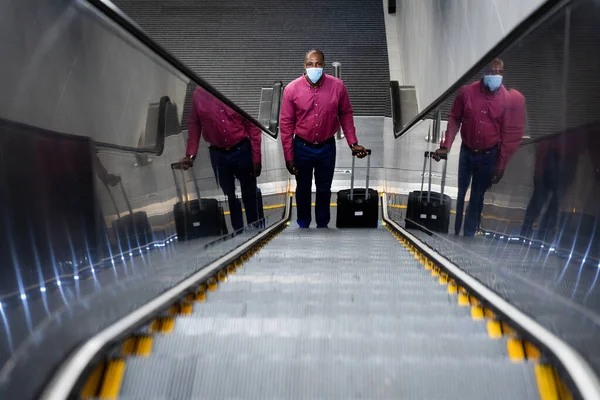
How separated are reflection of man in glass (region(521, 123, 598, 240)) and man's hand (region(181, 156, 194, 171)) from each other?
63.2 inches

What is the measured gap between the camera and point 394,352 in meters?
1.60

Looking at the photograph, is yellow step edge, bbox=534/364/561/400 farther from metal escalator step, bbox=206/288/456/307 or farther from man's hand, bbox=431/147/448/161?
man's hand, bbox=431/147/448/161

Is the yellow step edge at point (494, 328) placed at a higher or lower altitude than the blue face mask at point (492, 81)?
lower

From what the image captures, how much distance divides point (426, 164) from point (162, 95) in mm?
2625

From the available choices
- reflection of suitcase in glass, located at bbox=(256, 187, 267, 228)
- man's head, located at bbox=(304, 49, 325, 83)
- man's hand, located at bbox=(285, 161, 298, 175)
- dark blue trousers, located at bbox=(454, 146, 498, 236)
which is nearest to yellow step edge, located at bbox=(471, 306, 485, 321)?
dark blue trousers, located at bbox=(454, 146, 498, 236)

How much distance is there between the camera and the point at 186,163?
3.12 metres

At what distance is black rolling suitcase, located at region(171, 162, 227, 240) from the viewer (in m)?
2.87

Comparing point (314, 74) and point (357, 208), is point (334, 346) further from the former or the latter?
point (357, 208)

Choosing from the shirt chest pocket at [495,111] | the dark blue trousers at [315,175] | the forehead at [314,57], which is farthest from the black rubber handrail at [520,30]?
the forehead at [314,57]

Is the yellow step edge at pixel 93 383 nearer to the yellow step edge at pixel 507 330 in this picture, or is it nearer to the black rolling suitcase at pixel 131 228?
the black rolling suitcase at pixel 131 228

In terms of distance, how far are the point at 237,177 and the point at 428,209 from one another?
4.75 ft

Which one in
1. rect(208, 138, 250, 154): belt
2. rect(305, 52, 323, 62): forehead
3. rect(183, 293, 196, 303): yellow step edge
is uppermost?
rect(305, 52, 323, 62): forehead

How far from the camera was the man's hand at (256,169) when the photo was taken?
5354mm

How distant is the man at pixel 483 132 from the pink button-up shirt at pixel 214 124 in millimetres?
1400
